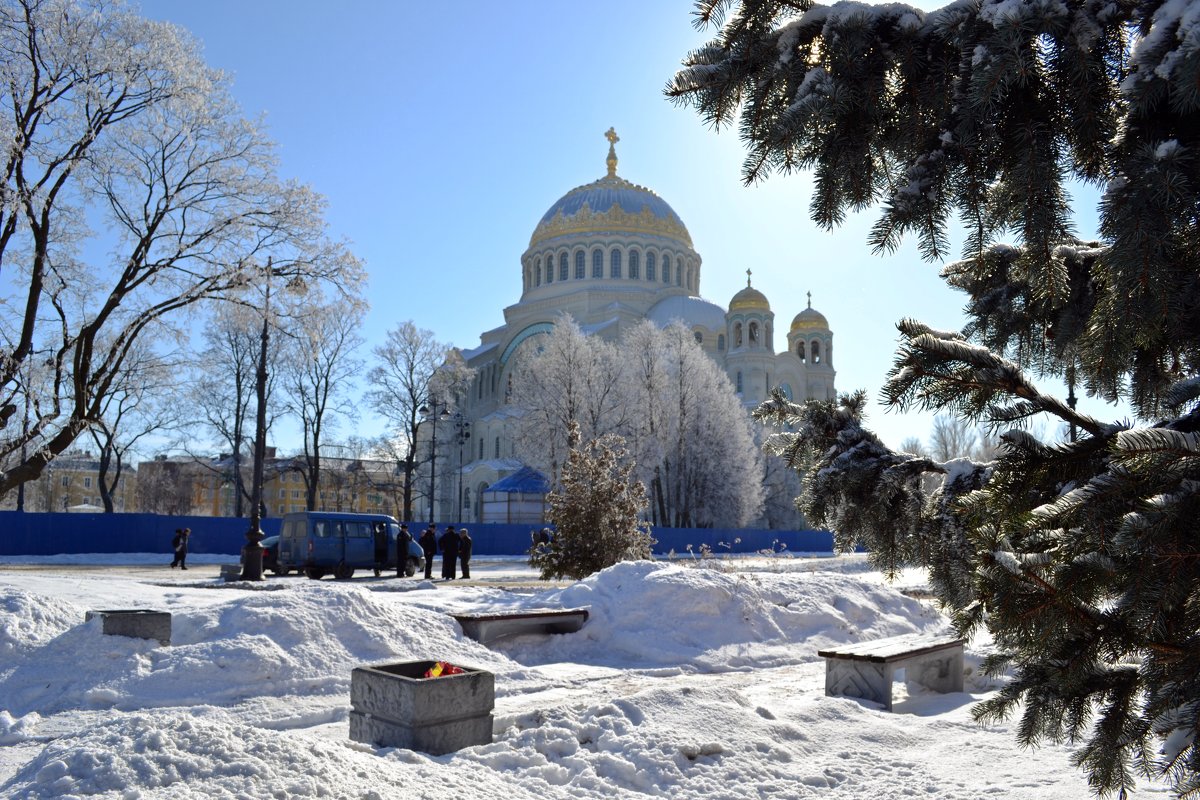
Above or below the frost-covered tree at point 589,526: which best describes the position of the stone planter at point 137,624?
below

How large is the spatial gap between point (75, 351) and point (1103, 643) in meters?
16.1

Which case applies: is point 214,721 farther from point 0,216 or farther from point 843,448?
point 0,216

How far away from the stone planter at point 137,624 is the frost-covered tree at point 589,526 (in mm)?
10373

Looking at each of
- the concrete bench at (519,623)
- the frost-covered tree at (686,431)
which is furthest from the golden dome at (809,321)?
the concrete bench at (519,623)

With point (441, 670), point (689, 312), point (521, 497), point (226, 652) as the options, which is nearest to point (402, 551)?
point (226, 652)

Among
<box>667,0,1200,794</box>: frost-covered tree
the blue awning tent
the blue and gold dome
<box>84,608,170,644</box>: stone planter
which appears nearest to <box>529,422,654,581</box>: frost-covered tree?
<box>84,608,170,644</box>: stone planter

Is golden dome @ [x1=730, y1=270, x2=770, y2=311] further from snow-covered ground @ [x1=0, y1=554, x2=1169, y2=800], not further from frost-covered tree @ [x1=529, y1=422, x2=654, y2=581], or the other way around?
snow-covered ground @ [x1=0, y1=554, x2=1169, y2=800]

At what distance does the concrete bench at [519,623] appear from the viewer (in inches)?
406

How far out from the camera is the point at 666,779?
566 centimetres

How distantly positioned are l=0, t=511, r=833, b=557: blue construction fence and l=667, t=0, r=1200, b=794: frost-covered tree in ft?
74.5

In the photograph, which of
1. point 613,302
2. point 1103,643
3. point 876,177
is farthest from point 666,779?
point 613,302

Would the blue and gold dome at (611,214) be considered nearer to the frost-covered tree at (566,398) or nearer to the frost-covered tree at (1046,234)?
the frost-covered tree at (566,398)

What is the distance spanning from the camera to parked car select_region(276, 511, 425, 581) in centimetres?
2305

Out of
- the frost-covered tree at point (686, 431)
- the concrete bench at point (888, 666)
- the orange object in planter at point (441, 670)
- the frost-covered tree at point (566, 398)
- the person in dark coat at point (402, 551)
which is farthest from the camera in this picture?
the frost-covered tree at point (686, 431)
